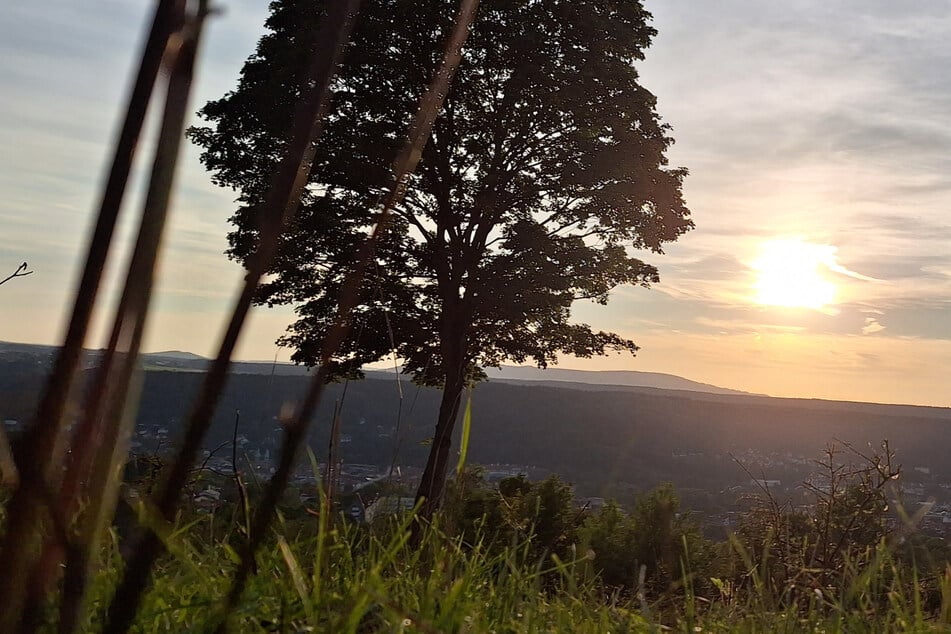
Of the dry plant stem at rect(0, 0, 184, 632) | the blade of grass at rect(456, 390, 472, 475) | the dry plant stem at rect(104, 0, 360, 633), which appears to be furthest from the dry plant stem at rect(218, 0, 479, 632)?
the blade of grass at rect(456, 390, 472, 475)

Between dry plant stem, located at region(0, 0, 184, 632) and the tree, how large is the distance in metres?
11.1

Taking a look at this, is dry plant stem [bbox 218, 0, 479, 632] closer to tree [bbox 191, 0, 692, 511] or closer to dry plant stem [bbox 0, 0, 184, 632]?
dry plant stem [bbox 0, 0, 184, 632]

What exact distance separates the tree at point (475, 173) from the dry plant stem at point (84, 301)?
11.1 m

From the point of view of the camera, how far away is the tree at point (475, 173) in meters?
12.3

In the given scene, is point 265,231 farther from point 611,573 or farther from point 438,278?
point 438,278

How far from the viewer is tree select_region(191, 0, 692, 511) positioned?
12.3 meters

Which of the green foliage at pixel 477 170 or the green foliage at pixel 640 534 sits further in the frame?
the green foliage at pixel 477 170

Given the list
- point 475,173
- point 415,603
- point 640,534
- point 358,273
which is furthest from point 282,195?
point 475,173

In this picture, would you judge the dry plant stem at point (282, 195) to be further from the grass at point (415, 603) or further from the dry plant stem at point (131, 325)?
the grass at point (415, 603)

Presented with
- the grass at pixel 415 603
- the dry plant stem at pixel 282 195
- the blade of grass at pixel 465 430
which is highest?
the dry plant stem at pixel 282 195

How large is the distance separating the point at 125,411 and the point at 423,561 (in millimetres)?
1576

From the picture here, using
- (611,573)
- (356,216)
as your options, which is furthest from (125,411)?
(356,216)

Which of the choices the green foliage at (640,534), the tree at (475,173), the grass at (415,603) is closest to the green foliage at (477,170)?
the tree at (475,173)

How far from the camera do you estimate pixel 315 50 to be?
0.75 metres
